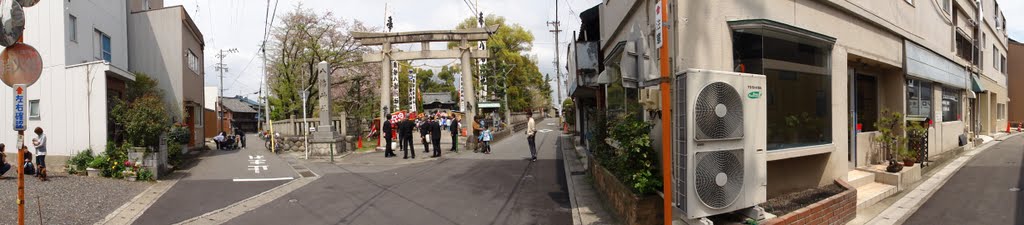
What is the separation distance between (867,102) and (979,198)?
2847 mm

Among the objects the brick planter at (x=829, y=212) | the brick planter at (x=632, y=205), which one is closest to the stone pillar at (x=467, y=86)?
the brick planter at (x=632, y=205)

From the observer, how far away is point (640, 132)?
5488 mm

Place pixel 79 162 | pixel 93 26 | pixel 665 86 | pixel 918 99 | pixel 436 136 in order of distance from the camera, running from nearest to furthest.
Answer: pixel 665 86 → pixel 79 162 → pixel 918 99 → pixel 93 26 → pixel 436 136

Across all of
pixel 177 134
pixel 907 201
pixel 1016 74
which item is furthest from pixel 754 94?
pixel 1016 74

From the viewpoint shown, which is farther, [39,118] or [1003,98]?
[1003,98]

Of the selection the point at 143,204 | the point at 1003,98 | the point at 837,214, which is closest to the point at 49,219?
the point at 143,204

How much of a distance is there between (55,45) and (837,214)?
15.0m

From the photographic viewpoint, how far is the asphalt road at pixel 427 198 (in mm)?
6996

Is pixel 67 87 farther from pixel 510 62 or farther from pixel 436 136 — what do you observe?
pixel 510 62

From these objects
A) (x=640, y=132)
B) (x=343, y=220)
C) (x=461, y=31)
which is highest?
(x=461, y=31)

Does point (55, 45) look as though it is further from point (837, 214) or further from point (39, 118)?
point (837, 214)

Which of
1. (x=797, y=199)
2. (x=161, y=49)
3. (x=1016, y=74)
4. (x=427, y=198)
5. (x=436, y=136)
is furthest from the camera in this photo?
(x=1016, y=74)

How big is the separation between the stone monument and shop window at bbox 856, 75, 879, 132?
45.7ft

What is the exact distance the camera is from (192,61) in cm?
1970
